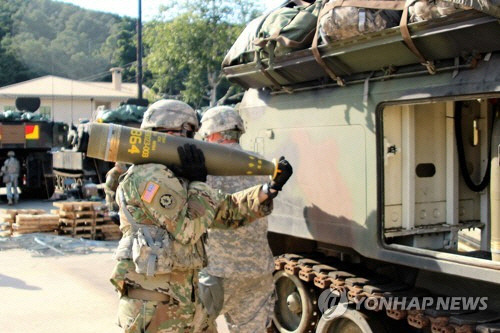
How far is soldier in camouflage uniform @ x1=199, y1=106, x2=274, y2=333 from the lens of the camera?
457cm

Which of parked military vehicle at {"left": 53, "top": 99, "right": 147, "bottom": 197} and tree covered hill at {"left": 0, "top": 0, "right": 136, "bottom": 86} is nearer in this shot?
parked military vehicle at {"left": 53, "top": 99, "right": 147, "bottom": 197}

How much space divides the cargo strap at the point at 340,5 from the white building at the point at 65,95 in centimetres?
3952

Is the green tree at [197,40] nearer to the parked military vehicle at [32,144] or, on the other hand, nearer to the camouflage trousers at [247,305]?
the parked military vehicle at [32,144]

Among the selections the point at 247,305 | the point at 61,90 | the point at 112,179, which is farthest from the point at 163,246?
the point at 61,90

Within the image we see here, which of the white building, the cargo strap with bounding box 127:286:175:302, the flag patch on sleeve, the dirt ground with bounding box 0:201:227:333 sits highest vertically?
the white building

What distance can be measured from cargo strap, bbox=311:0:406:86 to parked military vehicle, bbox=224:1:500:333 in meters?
0.03

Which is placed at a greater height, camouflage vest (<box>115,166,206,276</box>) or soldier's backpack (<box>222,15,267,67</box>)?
soldier's backpack (<box>222,15,267,67</box>)

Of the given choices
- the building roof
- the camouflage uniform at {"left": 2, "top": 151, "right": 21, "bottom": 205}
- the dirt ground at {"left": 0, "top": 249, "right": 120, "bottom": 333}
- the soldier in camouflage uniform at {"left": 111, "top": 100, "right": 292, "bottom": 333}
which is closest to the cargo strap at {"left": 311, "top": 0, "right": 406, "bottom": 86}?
the soldier in camouflage uniform at {"left": 111, "top": 100, "right": 292, "bottom": 333}

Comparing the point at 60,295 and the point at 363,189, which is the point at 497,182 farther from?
the point at 60,295

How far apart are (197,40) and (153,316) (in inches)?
1064

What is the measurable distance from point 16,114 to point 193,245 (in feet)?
56.3

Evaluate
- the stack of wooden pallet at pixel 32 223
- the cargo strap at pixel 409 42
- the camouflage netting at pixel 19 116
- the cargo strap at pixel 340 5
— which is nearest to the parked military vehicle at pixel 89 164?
the camouflage netting at pixel 19 116

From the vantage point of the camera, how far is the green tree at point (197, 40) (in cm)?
2964

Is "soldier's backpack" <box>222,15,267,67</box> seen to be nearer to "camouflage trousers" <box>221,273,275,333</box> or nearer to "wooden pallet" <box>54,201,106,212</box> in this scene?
"camouflage trousers" <box>221,273,275,333</box>
